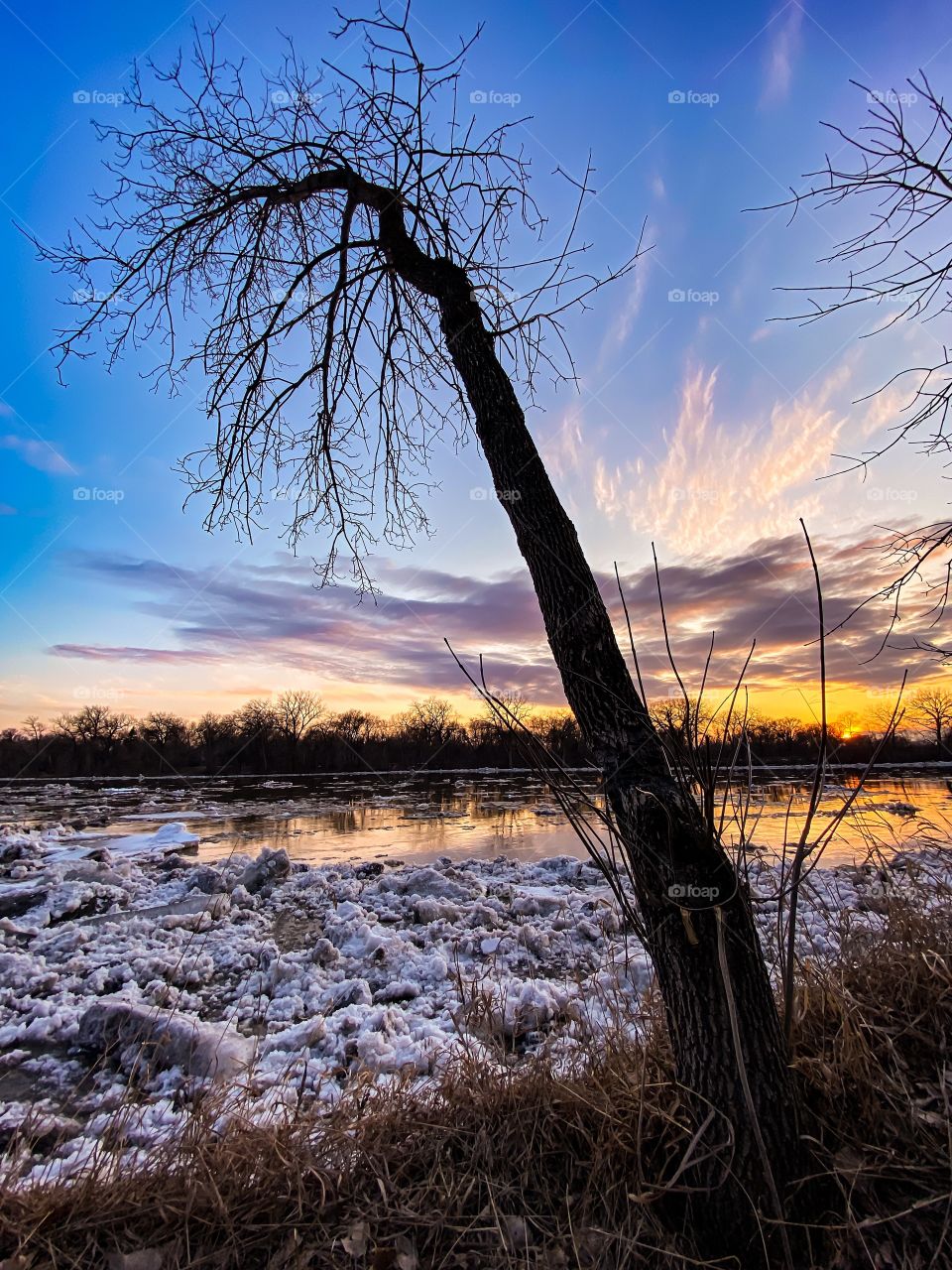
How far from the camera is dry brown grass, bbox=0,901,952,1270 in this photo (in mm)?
1649

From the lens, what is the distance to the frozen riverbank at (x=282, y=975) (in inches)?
116

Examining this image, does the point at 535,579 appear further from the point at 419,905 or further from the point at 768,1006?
the point at 419,905

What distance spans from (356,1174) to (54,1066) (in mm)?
3128

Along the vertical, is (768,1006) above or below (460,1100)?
above

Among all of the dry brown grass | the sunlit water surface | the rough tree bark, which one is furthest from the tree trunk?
the sunlit water surface

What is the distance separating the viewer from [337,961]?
212 inches

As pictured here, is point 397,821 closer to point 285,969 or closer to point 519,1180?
point 285,969

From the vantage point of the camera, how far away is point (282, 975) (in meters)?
5.09

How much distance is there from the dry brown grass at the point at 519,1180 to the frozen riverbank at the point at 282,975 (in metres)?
0.22

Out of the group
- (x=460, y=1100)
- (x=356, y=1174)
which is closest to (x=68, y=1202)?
(x=356, y=1174)

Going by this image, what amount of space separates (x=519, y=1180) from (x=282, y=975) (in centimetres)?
389

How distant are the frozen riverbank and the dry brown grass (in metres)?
0.22
